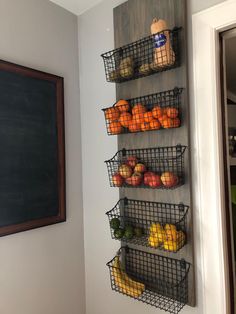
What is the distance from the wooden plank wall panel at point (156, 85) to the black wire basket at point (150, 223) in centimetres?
4

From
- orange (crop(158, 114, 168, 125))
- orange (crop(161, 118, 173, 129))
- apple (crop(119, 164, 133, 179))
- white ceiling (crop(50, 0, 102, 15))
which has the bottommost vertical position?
apple (crop(119, 164, 133, 179))

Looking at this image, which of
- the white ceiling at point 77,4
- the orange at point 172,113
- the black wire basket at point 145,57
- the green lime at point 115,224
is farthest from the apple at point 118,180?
the white ceiling at point 77,4

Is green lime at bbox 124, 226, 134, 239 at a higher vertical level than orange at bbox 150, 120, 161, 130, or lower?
lower

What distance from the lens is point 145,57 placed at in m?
1.35

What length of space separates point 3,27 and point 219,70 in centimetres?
118

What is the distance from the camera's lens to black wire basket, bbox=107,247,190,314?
4.06 feet

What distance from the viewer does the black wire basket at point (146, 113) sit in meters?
1.21

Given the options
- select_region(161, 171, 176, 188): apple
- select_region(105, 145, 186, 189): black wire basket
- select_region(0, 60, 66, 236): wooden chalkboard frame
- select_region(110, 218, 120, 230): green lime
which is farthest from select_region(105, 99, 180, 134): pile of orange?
select_region(110, 218, 120, 230): green lime

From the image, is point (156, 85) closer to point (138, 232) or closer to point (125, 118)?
point (125, 118)

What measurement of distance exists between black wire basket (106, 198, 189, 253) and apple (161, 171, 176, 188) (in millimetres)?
140

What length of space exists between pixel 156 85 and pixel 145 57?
0.17 m

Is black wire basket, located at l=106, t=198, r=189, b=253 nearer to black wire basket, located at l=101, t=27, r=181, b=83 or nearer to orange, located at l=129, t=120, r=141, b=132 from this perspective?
orange, located at l=129, t=120, r=141, b=132

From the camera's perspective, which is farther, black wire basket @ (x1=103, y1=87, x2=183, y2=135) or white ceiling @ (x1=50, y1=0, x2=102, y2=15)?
white ceiling @ (x1=50, y1=0, x2=102, y2=15)

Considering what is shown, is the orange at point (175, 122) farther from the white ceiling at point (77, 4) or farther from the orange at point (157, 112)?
the white ceiling at point (77, 4)
